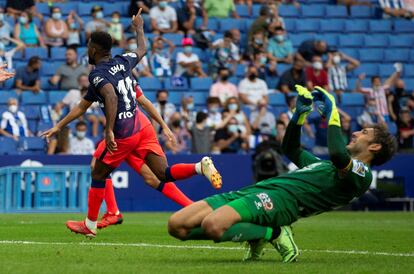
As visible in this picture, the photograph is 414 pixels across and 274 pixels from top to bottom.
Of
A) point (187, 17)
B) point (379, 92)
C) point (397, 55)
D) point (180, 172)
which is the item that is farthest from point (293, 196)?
point (397, 55)

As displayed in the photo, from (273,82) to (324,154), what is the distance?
10.3ft

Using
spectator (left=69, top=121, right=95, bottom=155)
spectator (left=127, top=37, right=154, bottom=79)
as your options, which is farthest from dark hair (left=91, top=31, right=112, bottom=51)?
spectator (left=127, top=37, right=154, bottom=79)

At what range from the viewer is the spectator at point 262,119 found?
2277 centimetres

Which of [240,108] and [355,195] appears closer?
[355,195]

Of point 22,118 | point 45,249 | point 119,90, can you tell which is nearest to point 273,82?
point 22,118

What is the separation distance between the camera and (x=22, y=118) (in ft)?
70.8

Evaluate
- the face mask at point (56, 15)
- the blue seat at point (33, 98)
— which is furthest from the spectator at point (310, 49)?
the blue seat at point (33, 98)

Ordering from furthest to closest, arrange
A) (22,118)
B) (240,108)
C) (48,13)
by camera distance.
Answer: (48,13)
(240,108)
(22,118)

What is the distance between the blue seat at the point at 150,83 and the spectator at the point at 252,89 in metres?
1.81

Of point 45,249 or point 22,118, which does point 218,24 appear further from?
point 45,249

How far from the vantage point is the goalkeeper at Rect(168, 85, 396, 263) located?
8703 mm

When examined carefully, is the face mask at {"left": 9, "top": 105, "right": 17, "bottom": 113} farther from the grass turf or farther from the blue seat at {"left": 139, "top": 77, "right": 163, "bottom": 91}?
the grass turf

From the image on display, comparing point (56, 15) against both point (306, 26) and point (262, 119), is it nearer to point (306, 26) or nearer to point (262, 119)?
point (262, 119)

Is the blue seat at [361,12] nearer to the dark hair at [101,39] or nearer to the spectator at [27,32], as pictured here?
the spectator at [27,32]
